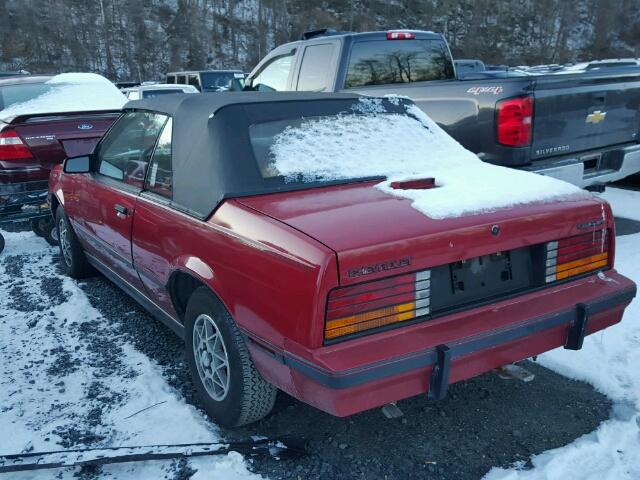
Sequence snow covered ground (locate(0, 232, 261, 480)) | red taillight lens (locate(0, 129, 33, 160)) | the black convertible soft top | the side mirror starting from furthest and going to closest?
red taillight lens (locate(0, 129, 33, 160)) < the side mirror < the black convertible soft top < snow covered ground (locate(0, 232, 261, 480))

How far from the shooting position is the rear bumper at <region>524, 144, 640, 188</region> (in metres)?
5.03

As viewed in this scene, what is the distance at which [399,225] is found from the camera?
2.33 m

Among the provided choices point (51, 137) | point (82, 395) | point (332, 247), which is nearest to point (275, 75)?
point (51, 137)

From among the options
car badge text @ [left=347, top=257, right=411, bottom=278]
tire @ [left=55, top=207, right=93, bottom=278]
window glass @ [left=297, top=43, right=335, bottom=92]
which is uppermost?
window glass @ [left=297, top=43, right=335, bottom=92]

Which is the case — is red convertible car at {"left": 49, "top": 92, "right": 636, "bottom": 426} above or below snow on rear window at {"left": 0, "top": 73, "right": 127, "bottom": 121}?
below

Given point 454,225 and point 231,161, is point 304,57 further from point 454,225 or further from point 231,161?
point 454,225

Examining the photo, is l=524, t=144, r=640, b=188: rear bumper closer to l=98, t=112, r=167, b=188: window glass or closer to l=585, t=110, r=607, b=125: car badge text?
l=585, t=110, r=607, b=125: car badge text

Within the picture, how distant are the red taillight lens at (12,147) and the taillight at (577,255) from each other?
17.1ft

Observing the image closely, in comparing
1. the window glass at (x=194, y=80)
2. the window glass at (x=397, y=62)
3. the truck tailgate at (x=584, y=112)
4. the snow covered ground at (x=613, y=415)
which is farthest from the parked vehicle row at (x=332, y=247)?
the window glass at (x=194, y=80)

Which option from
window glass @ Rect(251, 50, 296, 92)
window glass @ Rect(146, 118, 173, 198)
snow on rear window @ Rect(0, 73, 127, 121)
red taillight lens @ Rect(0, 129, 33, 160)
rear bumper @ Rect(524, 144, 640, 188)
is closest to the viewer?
window glass @ Rect(146, 118, 173, 198)

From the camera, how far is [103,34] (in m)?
36.1

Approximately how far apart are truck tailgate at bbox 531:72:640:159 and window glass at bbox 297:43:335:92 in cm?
249

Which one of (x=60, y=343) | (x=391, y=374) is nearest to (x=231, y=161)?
(x=391, y=374)

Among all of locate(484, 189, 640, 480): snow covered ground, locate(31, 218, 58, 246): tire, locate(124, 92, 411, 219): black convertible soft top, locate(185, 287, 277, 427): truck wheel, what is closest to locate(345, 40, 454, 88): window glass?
locate(124, 92, 411, 219): black convertible soft top
